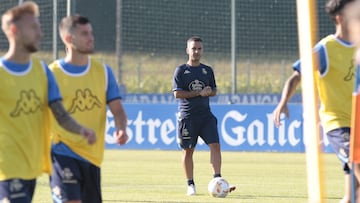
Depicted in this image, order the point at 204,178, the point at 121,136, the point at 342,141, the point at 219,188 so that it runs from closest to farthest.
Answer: the point at 121,136 → the point at 342,141 → the point at 219,188 → the point at 204,178

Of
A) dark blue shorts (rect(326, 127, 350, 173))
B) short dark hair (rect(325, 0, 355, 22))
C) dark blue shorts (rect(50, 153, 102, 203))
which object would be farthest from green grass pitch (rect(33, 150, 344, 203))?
short dark hair (rect(325, 0, 355, 22))

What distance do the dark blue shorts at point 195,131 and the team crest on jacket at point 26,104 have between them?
25.7ft

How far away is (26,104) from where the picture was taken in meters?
8.45

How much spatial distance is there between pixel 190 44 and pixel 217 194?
232 cm

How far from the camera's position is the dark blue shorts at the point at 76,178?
9570 mm

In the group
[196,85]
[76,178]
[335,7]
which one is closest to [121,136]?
[76,178]

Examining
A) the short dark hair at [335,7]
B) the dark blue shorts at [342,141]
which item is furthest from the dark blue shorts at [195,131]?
the short dark hair at [335,7]

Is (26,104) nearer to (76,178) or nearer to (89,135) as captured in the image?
(89,135)

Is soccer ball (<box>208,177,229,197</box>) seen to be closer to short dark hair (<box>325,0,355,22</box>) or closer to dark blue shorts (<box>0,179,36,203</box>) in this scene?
short dark hair (<box>325,0,355,22</box>)

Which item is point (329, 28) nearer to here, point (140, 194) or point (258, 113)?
point (258, 113)

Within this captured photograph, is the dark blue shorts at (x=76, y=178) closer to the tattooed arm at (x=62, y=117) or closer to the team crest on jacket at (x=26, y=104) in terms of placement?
the tattooed arm at (x=62, y=117)

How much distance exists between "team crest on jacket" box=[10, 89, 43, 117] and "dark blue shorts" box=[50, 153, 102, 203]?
1.22m

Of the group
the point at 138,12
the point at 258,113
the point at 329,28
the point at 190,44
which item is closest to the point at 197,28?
the point at 138,12

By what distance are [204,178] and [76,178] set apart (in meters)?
9.62
